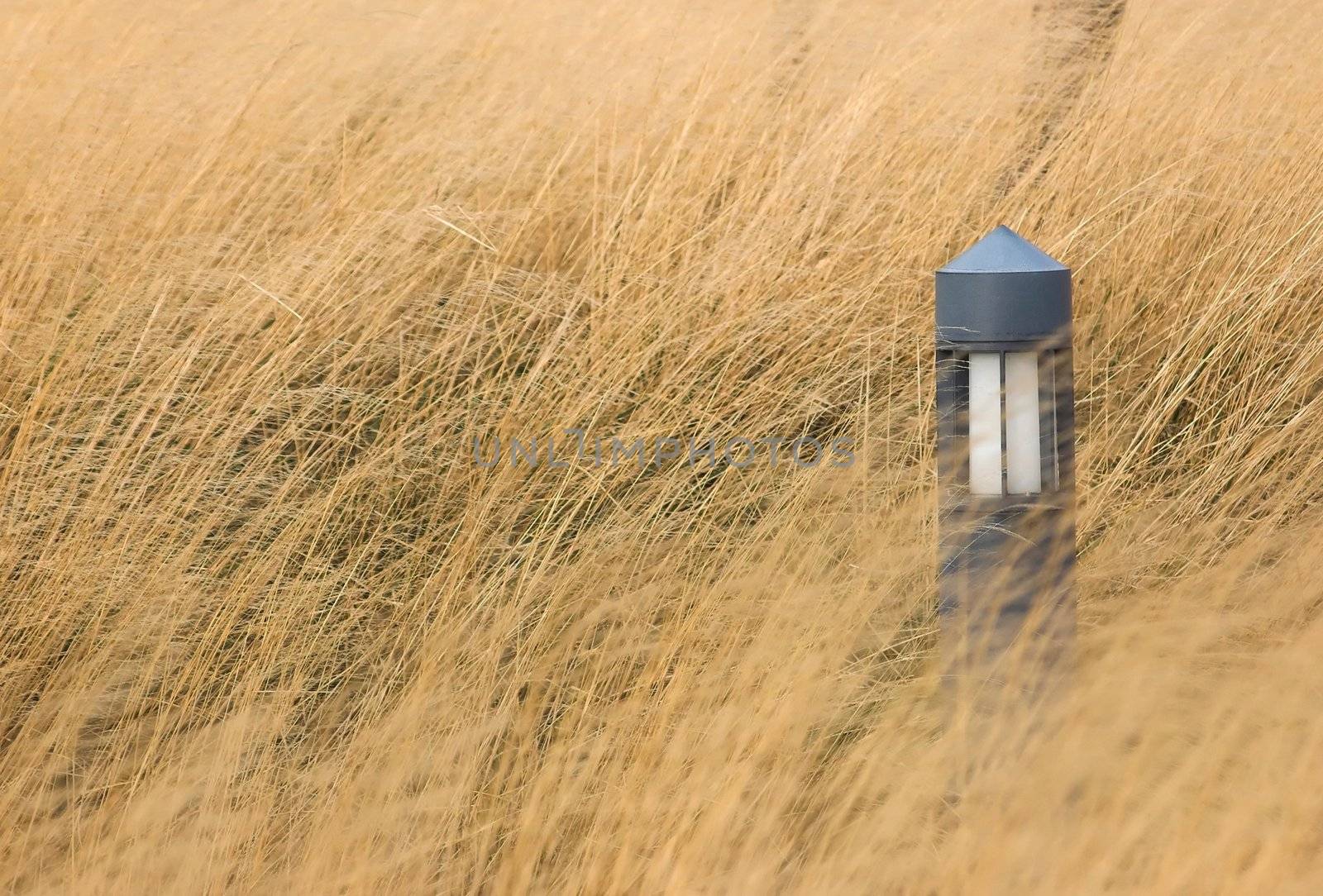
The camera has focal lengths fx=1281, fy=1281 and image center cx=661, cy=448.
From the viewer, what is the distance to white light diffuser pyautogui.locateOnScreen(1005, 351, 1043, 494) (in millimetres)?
1610

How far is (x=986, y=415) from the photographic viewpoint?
1.62 meters

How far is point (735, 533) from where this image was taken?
2072mm

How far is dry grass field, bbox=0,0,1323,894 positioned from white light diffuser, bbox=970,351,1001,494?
1.00ft

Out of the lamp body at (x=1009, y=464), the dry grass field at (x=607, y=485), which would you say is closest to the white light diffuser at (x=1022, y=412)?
the lamp body at (x=1009, y=464)

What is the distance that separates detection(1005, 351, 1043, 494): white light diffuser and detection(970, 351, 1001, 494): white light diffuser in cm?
1

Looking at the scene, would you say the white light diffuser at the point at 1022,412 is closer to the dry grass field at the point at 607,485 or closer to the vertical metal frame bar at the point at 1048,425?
the vertical metal frame bar at the point at 1048,425

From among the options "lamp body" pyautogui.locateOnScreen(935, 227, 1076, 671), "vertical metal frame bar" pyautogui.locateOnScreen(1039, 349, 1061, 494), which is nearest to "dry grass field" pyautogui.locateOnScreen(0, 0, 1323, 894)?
"lamp body" pyautogui.locateOnScreen(935, 227, 1076, 671)

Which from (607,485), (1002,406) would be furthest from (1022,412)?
(607,485)

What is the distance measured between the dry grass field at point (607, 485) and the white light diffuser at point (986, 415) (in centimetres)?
30

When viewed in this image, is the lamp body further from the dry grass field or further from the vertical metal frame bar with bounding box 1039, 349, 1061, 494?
the dry grass field

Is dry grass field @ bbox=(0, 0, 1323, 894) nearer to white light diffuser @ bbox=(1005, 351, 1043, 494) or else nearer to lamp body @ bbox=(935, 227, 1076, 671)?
lamp body @ bbox=(935, 227, 1076, 671)

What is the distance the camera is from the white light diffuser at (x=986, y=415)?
5.26 feet

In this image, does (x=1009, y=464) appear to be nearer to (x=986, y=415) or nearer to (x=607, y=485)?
(x=986, y=415)

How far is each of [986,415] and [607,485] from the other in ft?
2.29
